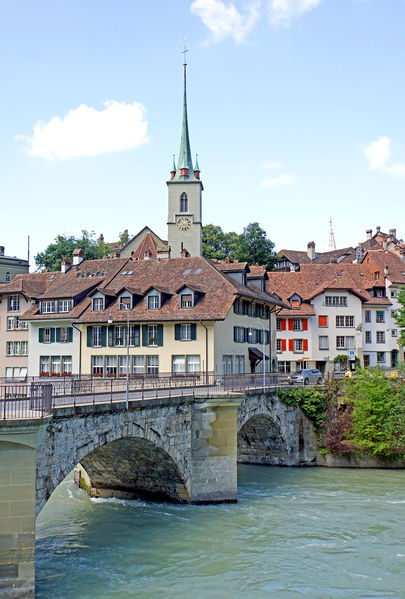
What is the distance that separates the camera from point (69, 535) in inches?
964

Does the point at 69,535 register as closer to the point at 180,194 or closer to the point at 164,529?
the point at 164,529

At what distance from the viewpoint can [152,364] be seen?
43406 mm

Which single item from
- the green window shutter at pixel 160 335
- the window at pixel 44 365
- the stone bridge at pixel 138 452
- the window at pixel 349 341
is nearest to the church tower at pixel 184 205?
the window at pixel 349 341

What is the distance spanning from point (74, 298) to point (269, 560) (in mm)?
29866

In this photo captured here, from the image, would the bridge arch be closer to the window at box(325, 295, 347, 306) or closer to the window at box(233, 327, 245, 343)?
the window at box(233, 327, 245, 343)

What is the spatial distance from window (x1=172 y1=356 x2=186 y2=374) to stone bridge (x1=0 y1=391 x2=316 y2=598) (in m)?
5.73

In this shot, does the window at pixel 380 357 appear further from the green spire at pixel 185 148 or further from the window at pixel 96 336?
the green spire at pixel 185 148

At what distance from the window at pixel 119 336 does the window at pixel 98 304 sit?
224cm

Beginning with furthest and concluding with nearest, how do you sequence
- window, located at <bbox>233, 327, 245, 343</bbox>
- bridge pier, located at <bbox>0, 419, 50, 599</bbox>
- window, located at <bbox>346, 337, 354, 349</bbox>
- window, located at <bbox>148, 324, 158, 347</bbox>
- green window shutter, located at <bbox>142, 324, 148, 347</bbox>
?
window, located at <bbox>346, 337, 354, 349</bbox>
window, located at <bbox>233, 327, 245, 343</bbox>
green window shutter, located at <bbox>142, 324, 148, 347</bbox>
window, located at <bbox>148, 324, 158, 347</bbox>
bridge pier, located at <bbox>0, 419, 50, 599</bbox>

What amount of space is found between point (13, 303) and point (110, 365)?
41.7 feet

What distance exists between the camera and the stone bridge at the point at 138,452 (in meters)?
16.7

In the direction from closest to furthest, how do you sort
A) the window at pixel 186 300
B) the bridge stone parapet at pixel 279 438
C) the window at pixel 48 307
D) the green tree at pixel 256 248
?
the bridge stone parapet at pixel 279 438
the window at pixel 186 300
the window at pixel 48 307
the green tree at pixel 256 248

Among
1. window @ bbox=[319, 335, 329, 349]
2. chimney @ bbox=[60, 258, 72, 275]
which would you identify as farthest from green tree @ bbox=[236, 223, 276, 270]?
chimney @ bbox=[60, 258, 72, 275]

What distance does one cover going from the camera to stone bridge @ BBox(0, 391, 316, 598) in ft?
54.8
